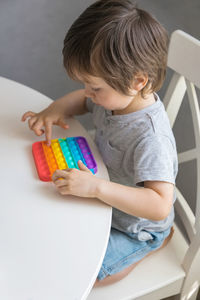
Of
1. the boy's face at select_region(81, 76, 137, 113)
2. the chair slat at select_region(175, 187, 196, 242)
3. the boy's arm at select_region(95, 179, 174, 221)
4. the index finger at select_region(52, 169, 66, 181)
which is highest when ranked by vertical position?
the boy's face at select_region(81, 76, 137, 113)

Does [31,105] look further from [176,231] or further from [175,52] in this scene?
[176,231]

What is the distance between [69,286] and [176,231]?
495mm

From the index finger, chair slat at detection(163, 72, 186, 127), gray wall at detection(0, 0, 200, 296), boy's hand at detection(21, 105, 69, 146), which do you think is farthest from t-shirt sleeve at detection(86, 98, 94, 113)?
gray wall at detection(0, 0, 200, 296)

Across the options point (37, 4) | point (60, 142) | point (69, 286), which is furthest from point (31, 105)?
point (37, 4)

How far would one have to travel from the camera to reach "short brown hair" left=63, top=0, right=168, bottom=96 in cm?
76

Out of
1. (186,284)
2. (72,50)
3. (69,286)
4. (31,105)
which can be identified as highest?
(72,50)

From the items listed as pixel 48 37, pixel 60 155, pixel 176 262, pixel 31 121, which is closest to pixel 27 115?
pixel 31 121

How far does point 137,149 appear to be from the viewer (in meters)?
0.87

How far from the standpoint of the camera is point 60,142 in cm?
91

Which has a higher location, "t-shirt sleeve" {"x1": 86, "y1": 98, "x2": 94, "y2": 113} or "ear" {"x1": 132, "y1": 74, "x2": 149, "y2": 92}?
"ear" {"x1": 132, "y1": 74, "x2": 149, "y2": 92}

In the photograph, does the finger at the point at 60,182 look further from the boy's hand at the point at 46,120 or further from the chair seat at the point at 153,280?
the chair seat at the point at 153,280

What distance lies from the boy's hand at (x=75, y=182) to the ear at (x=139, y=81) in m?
0.21

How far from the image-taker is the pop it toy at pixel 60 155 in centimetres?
84

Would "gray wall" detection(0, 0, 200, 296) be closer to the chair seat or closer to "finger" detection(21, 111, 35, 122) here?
the chair seat
